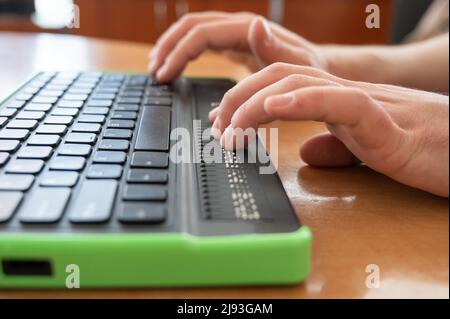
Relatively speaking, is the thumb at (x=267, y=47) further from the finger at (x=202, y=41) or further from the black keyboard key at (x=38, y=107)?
the black keyboard key at (x=38, y=107)

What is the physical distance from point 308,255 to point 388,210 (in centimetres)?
11

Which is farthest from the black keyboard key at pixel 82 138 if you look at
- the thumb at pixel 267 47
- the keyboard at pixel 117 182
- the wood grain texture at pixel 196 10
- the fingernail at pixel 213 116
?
the wood grain texture at pixel 196 10

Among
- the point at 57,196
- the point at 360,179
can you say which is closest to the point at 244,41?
the point at 360,179

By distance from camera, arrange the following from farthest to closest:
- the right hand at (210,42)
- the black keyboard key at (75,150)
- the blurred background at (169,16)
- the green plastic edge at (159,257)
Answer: the blurred background at (169,16) < the right hand at (210,42) < the black keyboard key at (75,150) < the green plastic edge at (159,257)

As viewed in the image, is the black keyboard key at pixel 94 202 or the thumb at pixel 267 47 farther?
the thumb at pixel 267 47

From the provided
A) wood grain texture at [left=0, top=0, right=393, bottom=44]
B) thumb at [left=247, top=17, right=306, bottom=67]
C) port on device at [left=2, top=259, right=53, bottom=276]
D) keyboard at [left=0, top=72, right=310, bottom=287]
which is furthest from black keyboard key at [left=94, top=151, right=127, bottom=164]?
wood grain texture at [left=0, top=0, right=393, bottom=44]

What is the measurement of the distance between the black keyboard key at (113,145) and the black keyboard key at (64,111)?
0.28 feet

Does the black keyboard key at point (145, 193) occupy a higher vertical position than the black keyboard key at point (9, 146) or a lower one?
lower

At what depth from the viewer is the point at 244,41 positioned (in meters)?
0.64

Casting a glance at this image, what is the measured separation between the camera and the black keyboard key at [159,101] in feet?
1.71

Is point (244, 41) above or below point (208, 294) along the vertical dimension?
above

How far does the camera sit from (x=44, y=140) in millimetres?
385

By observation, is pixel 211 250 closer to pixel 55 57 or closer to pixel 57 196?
pixel 57 196

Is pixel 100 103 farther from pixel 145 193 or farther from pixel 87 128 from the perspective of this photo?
pixel 145 193
